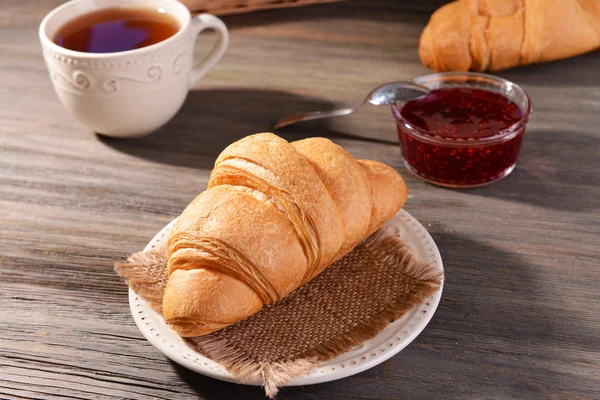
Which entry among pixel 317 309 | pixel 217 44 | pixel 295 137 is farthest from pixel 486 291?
pixel 217 44

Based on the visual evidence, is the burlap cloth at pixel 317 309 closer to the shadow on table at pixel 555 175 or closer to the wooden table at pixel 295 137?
the wooden table at pixel 295 137

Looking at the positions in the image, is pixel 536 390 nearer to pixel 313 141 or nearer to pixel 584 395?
pixel 584 395

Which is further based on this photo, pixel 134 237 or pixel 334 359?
pixel 134 237

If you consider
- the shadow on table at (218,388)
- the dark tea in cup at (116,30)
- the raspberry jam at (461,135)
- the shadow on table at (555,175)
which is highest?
the dark tea in cup at (116,30)

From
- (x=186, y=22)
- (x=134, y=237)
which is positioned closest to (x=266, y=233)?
(x=134, y=237)

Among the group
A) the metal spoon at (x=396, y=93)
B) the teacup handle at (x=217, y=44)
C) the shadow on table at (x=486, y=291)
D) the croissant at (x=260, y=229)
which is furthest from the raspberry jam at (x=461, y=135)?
the teacup handle at (x=217, y=44)
